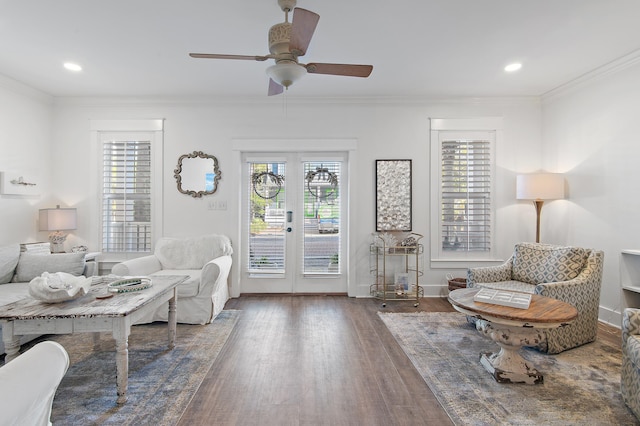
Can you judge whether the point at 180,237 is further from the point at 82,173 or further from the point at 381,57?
the point at 381,57

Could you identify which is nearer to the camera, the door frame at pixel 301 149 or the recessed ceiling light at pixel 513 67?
the recessed ceiling light at pixel 513 67

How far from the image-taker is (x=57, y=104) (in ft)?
14.6

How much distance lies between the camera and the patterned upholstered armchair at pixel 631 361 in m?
1.86

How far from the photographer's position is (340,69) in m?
2.47

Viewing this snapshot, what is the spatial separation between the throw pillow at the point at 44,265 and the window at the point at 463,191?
4.25 meters

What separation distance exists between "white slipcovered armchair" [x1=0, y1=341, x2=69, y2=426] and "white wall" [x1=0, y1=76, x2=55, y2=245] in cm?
387

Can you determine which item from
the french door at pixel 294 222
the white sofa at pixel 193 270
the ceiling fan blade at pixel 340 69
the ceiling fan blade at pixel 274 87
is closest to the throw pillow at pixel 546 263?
the french door at pixel 294 222

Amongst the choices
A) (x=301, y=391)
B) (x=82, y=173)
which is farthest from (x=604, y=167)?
(x=82, y=173)

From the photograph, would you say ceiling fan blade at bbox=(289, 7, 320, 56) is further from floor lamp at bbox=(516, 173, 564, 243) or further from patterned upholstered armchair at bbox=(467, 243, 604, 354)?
floor lamp at bbox=(516, 173, 564, 243)

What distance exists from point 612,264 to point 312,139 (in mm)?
3718

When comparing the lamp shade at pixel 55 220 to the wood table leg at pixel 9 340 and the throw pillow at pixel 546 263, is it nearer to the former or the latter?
the wood table leg at pixel 9 340

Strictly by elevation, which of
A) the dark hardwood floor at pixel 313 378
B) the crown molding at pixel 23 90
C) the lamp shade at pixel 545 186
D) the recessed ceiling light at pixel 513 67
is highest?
the recessed ceiling light at pixel 513 67

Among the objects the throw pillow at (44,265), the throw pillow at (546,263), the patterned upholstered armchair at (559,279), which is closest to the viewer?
the patterned upholstered armchair at (559,279)

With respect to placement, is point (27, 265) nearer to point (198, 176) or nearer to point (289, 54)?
point (198, 176)
